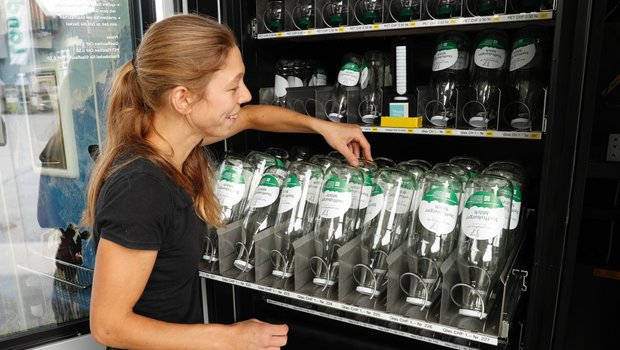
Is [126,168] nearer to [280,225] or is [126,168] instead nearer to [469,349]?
[280,225]

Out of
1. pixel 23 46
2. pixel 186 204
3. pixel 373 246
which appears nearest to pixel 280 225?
pixel 373 246

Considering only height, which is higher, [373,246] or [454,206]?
[454,206]

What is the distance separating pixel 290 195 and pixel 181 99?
0.70 metres

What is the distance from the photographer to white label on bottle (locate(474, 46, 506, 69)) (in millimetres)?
1758

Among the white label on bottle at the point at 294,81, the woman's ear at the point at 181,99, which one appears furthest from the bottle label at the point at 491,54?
the woman's ear at the point at 181,99

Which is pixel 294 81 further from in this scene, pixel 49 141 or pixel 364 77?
pixel 49 141

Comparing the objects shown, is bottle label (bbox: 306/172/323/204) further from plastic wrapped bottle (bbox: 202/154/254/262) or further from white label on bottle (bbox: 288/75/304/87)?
white label on bottle (bbox: 288/75/304/87)

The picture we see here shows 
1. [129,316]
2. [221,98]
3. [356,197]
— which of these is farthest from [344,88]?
[129,316]

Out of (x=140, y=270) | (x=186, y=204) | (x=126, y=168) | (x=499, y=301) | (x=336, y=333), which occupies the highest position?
(x=126, y=168)

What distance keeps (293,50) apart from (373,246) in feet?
4.21

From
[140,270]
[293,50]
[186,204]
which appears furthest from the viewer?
[293,50]

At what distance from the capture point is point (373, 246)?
1.67 metres

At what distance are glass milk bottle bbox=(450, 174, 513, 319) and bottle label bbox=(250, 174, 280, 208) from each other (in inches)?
28.4

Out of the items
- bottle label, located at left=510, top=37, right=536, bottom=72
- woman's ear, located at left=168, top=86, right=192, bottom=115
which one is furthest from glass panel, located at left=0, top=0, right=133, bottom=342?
bottle label, located at left=510, top=37, right=536, bottom=72
